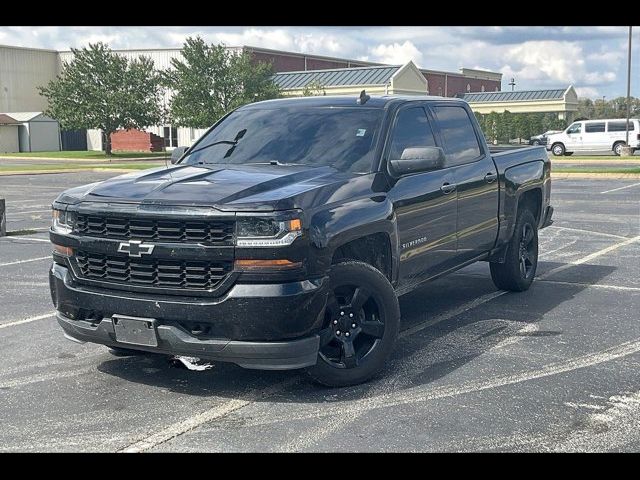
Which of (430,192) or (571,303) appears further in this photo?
A: (571,303)

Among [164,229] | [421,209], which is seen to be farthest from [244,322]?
[421,209]

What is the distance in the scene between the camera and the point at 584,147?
44625 millimetres

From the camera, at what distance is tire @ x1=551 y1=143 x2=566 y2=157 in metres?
45.3

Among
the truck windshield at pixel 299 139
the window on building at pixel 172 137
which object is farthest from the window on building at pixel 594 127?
the truck windshield at pixel 299 139

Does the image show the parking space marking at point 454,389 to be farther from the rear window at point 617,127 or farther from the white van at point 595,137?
the rear window at point 617,127

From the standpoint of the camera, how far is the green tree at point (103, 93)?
54250 millimetres

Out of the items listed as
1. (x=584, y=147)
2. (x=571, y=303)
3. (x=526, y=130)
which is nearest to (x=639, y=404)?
(x=571, y=303)

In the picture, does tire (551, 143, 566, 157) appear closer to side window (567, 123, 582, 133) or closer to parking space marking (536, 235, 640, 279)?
side window (567, 123, 582, 133)

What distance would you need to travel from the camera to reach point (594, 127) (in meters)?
44.5

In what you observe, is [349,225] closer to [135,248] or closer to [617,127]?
[135,248]

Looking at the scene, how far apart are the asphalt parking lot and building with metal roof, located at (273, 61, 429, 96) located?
50.2 metres

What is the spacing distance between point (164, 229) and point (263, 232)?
61 centimetres
